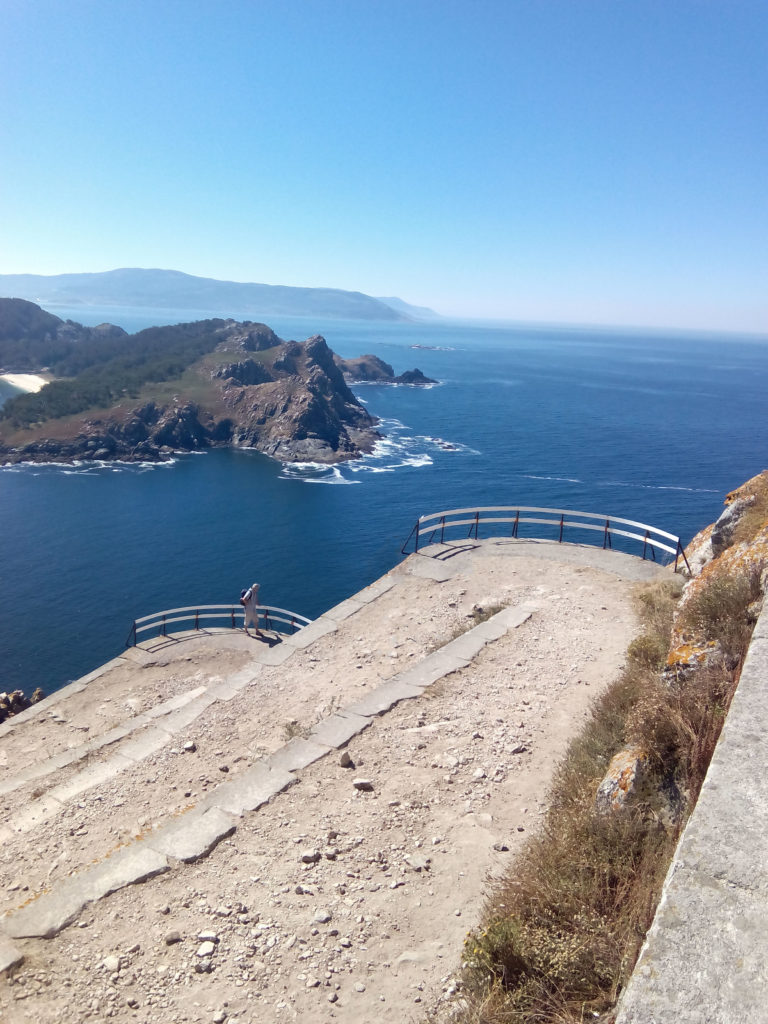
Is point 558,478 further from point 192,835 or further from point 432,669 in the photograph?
point 192,835

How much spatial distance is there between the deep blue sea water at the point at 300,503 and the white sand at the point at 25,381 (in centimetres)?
6495

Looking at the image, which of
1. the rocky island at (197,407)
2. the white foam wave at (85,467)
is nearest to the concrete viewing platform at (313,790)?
the white foam wave at (85,467)

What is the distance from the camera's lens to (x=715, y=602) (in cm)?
681

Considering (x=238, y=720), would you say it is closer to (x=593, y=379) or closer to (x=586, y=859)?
(x=586, y=859)

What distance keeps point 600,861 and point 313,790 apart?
3.85 meters

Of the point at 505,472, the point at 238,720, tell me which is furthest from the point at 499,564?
the point at 505,472

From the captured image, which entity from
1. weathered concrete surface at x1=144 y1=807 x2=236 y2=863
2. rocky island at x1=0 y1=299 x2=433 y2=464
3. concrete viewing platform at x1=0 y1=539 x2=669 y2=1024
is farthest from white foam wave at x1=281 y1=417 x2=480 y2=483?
weathered concrete surface at x1=144 y1=807 x2=236 y2=863

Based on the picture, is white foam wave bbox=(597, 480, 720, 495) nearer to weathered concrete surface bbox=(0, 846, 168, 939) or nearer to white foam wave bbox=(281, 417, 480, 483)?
white foam wave bbox=(281, 417, 480, 483)

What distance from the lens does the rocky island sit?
8281cm

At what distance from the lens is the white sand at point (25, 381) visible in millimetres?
126812

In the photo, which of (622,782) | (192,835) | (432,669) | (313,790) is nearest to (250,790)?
(313,790)

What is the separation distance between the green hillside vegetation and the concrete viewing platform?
89.0 m

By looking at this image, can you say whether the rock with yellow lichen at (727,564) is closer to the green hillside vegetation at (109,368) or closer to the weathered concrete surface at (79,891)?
the weathered concrete surface at (79,891)

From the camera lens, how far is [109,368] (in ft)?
389
